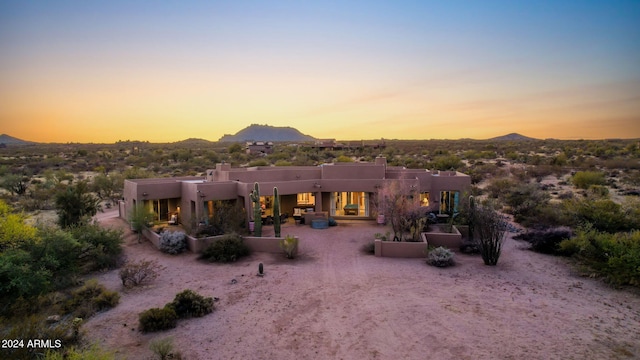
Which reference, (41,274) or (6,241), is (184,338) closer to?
(41,274)

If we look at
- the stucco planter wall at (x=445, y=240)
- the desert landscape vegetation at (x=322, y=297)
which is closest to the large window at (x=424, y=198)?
the desert landscape vegetation at (x=322, y=297)

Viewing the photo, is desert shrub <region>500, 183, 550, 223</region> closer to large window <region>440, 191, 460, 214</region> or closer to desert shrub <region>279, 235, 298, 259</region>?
large window <region>440, 191, 460, 214</region>

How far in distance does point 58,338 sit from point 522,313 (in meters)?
12.5

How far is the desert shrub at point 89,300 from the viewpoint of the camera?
11406mm

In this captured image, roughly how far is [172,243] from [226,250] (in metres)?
3.04

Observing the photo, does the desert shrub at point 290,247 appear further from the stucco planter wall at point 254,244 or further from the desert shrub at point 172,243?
the desert shrub at point 172,243

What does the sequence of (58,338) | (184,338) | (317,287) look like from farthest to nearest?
1. (317,287)
2. (184,338)
3. (58,338)

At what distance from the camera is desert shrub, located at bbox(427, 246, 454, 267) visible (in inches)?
615

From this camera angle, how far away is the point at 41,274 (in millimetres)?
11773

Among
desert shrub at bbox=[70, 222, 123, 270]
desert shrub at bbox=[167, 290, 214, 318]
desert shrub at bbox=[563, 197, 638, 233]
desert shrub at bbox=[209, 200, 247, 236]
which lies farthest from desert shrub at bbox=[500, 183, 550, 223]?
desert shrub at bbox=[70, 222, 123, 270]

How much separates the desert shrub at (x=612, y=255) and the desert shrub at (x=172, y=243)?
707 inches

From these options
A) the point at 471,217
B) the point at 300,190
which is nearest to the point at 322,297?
the point at 471,217

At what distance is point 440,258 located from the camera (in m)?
15.6

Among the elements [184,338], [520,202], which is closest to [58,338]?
[184,338]
